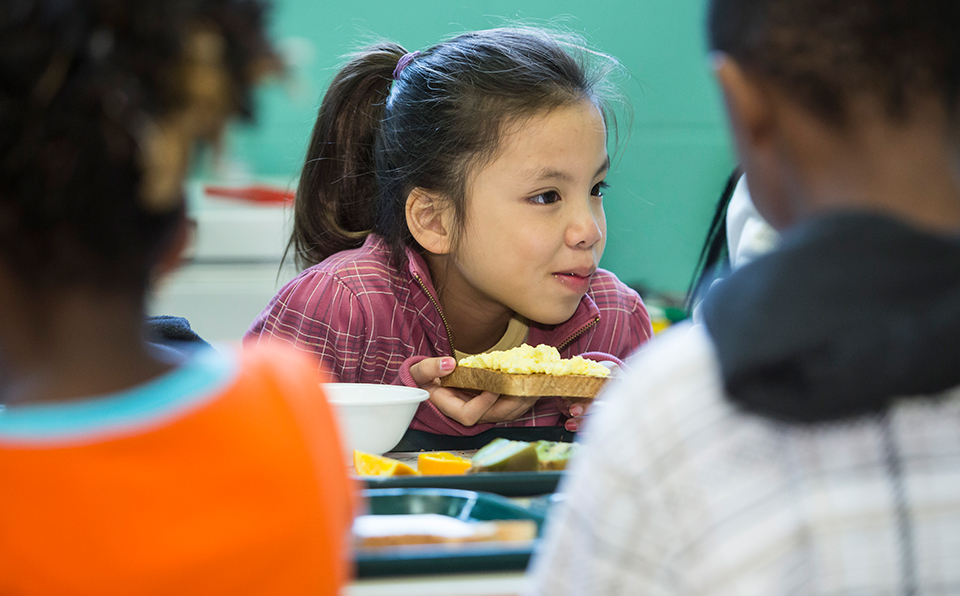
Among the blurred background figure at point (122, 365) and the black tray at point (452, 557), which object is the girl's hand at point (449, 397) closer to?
the black tray at point (452, 557)

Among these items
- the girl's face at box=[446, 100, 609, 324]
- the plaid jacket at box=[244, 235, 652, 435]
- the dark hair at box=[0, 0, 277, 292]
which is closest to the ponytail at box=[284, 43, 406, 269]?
the plaid jacket at box=[244, 235, 652, 435]

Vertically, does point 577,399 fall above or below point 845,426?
below

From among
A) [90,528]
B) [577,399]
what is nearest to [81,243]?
[90,528]

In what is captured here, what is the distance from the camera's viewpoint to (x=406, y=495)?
0.78 metres

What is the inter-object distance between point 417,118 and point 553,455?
2.76ft

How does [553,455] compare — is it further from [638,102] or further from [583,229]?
[638,102]

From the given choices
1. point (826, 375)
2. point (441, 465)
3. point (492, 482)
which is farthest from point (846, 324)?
point (441, 465)

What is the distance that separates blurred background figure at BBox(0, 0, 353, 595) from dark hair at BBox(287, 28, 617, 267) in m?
1.02

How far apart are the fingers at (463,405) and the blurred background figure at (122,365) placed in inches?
30.3

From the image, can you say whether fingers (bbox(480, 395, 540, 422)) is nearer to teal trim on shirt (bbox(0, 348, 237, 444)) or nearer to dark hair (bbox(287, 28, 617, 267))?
dark hair (bbox(287, 28, 617, 267))

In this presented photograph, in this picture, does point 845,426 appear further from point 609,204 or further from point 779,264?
point 609,204

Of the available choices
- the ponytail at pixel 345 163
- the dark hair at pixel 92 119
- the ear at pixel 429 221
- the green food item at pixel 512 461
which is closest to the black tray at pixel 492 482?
the green food item at pixel 512 461

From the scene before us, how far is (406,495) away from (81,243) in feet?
1.25

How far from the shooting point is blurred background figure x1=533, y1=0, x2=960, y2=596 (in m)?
0.45
